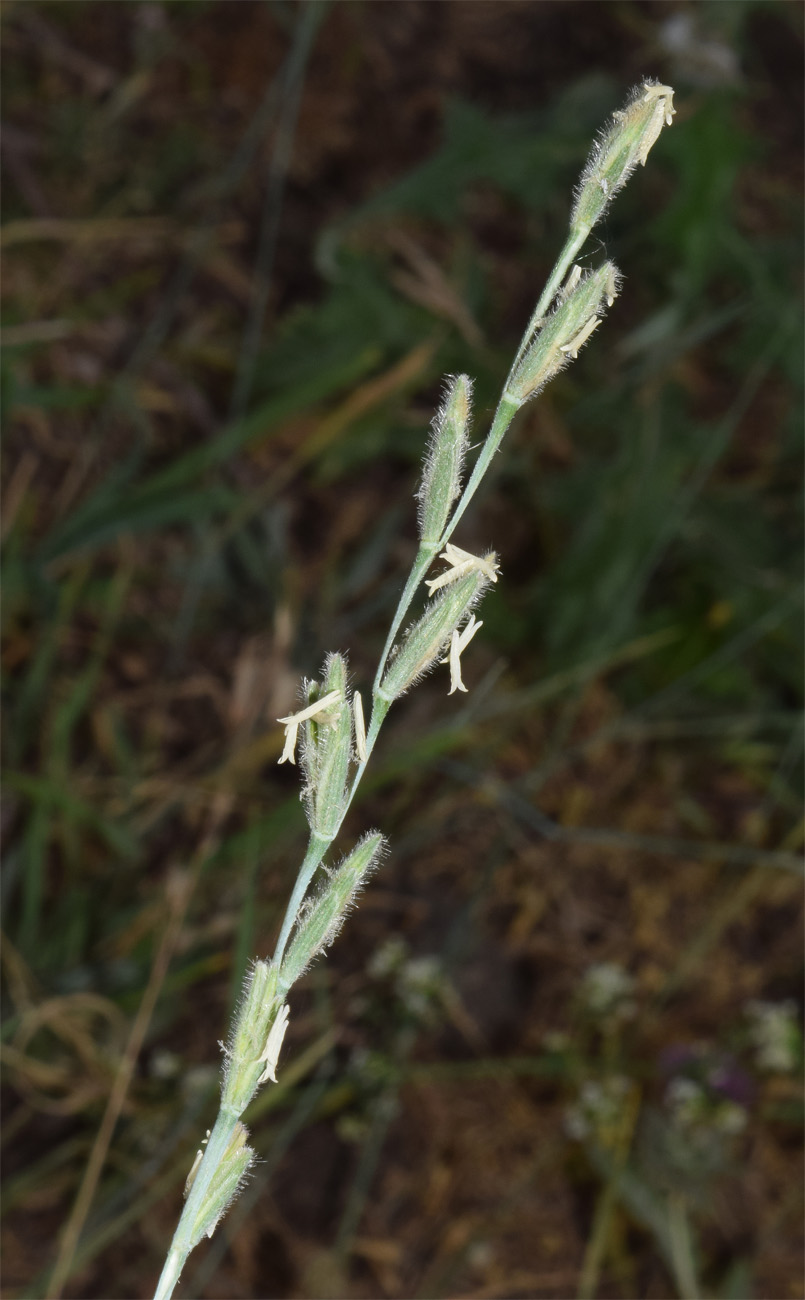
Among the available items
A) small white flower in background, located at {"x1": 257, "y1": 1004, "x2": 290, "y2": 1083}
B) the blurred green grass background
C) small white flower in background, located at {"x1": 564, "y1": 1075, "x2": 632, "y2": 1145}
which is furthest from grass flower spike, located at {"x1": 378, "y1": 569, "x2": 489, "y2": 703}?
small white flower in background, located at {"x1": 564, "y1": 1075, "x2": 632, "y2": 1145}

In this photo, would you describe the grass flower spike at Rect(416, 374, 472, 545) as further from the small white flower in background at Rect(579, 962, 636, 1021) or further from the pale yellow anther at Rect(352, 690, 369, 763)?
the small white flower in background at Rect(579, 962, 636, 1021)

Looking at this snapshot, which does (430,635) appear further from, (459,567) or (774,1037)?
(774,1037)

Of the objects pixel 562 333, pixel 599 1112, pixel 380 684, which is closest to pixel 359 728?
pixel 380 684

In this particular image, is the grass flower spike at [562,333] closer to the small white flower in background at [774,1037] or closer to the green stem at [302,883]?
the green stem at [302,883]

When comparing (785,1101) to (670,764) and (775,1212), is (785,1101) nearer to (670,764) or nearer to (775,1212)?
(775,1212)

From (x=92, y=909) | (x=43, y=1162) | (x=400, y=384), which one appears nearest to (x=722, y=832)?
(x=400, y=384)
